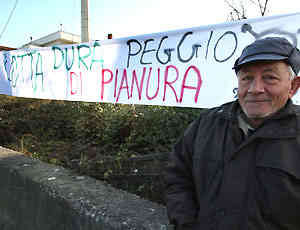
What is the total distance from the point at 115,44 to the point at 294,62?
6.70 feet

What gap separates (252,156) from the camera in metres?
1.05

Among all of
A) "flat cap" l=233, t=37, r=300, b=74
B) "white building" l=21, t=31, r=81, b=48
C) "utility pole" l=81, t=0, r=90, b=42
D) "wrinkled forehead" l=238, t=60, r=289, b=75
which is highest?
"white building" l=21, t=31, r=81, b=48

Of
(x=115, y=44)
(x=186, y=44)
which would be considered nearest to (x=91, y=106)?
(x=115, y=44)

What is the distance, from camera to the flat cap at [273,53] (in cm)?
105

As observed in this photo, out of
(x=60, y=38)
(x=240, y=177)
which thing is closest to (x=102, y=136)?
(x=240, y=177)

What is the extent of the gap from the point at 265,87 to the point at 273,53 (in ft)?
0.45

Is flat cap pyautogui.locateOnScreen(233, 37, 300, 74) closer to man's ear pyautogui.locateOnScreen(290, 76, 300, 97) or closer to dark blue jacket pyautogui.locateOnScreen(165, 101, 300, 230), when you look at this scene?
man's ear pyautogui.locateOnScreen(290, 76, 300, 97)

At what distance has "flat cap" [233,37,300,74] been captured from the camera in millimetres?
1054

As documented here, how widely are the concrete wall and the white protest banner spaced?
903 mm

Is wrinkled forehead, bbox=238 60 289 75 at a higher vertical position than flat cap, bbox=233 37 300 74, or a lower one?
lower

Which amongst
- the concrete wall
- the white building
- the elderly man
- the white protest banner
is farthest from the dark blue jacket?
the white building

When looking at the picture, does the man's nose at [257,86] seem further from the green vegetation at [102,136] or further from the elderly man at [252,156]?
the green vegetation at [102,136]

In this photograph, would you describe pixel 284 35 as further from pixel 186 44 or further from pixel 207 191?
pixel 207 191

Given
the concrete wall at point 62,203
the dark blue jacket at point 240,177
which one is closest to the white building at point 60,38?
the concrete wall at point 62,203
